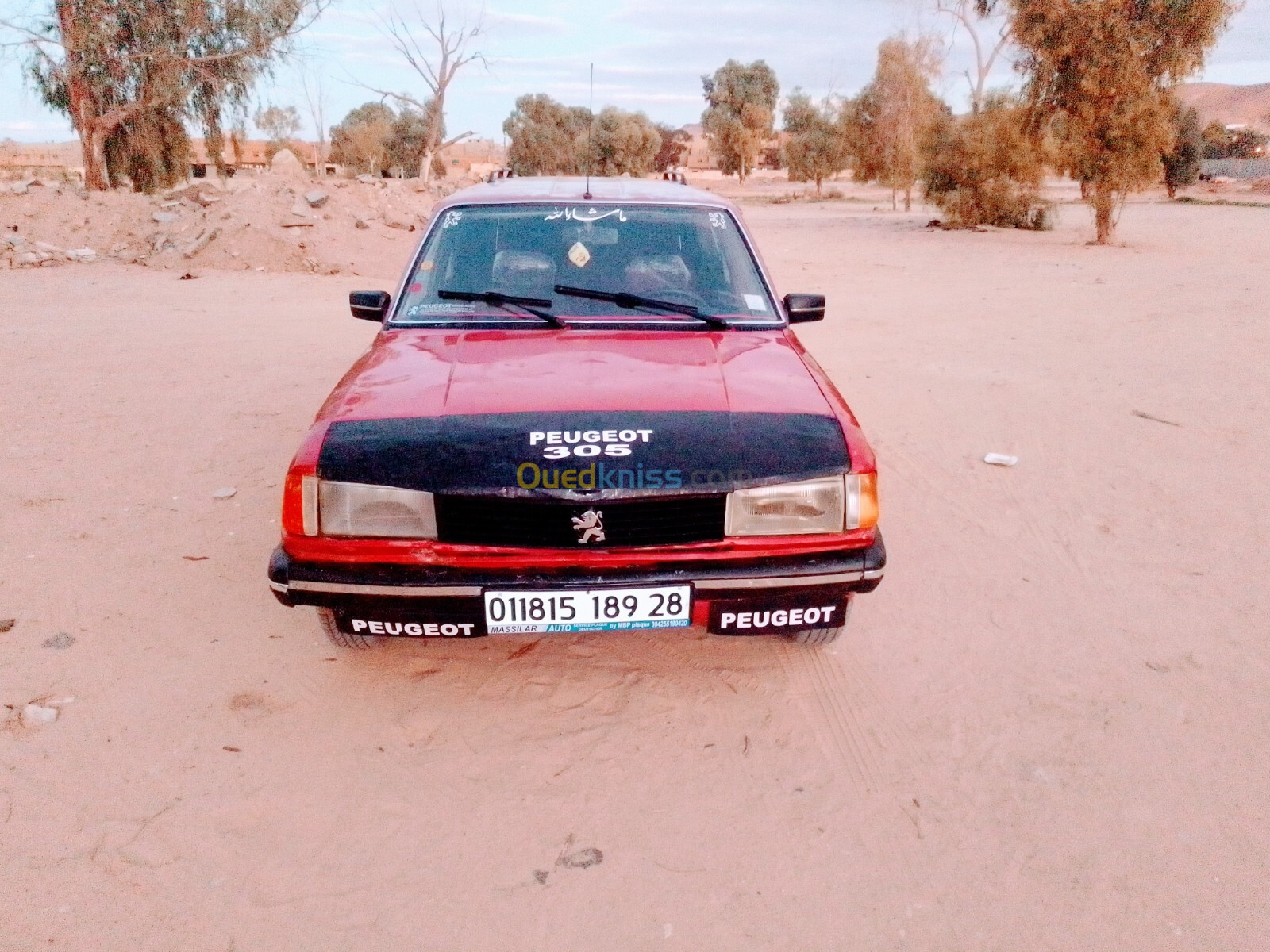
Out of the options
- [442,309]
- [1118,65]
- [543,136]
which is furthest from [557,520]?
[543,136]

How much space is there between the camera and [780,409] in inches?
107

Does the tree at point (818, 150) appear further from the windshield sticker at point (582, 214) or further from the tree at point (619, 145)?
the windshield sticker at point (582, 214)

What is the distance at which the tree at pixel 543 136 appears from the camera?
205 feet

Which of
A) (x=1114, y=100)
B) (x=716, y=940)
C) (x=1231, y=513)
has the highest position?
(x=1114, y=100)

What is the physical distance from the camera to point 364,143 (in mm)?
61500

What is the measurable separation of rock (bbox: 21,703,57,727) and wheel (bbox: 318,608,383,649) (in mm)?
882

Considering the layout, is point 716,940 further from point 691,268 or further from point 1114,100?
point 1114,100

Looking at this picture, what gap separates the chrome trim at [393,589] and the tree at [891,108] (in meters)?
33.0

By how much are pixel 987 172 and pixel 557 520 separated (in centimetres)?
2296

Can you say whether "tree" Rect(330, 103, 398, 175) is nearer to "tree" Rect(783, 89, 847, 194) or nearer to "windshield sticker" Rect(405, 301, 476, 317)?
"tree" Rect(783, 89, 847, 194)

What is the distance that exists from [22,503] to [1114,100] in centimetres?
1896

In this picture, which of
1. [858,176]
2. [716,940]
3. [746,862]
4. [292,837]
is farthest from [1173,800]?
[858,176]

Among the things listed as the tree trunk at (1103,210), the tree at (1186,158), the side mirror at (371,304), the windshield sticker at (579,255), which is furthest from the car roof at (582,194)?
the tree at (1186,158)

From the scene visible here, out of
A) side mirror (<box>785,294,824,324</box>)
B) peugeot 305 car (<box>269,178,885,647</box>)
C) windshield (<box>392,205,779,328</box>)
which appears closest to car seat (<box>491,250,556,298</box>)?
windshield (<box>392,205,779,328</box>)
